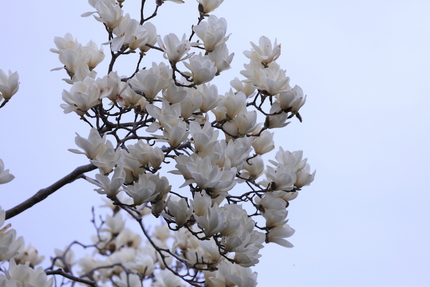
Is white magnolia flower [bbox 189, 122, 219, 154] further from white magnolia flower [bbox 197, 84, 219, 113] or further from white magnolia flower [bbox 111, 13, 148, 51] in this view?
white magnolia flower [bbox 111, 13, 148, 51]

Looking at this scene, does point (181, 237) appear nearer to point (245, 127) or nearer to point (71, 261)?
point (245, 127)

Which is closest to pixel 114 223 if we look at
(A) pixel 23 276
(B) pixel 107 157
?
(A) pixel 23 276

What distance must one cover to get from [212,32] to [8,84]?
403 millimetres

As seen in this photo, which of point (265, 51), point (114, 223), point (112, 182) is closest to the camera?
point (112, 182)

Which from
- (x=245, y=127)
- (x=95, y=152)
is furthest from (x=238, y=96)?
(x=95, y=152)

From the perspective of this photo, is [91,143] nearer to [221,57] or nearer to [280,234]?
[221,57]

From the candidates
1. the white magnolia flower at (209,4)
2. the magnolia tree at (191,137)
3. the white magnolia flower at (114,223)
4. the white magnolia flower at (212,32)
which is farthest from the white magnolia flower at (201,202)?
the white magnolia flower at (114,223)

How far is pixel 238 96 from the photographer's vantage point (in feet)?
3.14

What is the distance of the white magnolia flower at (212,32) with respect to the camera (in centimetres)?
95

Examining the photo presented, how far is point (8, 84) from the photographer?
954mm

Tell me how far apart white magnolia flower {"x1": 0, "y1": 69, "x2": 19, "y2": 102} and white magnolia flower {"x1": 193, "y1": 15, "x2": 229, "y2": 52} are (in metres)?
0.36

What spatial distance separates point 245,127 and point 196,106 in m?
0.10

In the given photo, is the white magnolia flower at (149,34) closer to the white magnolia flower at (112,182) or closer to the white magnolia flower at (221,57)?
the white magnolia flower at (221,57)

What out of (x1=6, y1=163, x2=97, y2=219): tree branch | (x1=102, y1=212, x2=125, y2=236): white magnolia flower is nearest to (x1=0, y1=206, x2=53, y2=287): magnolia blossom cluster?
(x1=6, y1=163, x2=97, y2=219): tree branch
